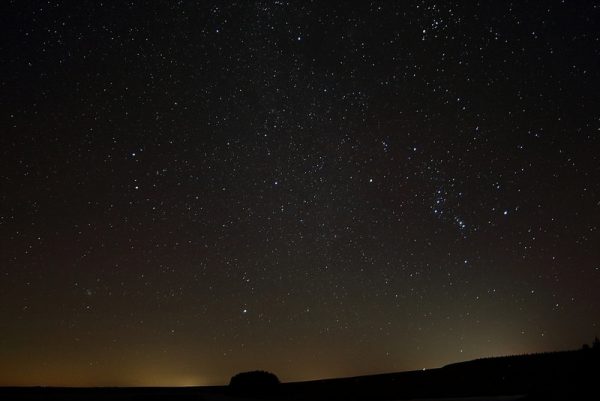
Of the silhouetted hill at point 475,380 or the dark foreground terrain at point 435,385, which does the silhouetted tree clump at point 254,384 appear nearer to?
the dark foreground terrain at point 435,385

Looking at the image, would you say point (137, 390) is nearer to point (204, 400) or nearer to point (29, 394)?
point (29, 394)

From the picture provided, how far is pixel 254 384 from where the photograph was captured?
1491cm

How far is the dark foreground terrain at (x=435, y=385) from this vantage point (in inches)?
448

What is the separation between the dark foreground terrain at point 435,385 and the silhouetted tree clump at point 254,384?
0.23 ft

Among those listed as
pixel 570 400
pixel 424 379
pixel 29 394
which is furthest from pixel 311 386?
pixel 570 400

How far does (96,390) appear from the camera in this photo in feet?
51.8

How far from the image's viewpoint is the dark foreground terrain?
11383 millimetres

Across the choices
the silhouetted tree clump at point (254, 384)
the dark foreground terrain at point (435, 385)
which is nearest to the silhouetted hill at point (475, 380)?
the dark foreground terrain at point (435, 385)

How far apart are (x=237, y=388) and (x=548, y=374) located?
8386 millimetres

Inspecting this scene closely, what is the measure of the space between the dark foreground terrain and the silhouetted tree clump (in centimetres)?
7

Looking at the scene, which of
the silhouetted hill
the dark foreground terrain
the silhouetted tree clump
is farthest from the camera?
the silhouetted tree clump

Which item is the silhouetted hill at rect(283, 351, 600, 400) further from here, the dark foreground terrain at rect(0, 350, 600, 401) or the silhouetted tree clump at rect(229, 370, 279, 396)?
the silhouetted tree clump at rect(229, 370, 279, 396)

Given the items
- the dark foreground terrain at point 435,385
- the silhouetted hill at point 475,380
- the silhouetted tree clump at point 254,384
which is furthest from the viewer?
the silhouetted tree clump at point 254,384

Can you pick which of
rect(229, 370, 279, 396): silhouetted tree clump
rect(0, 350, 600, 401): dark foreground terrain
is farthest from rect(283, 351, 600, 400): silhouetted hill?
rect(229, 370, 279, 396): silhouetted tree clump
